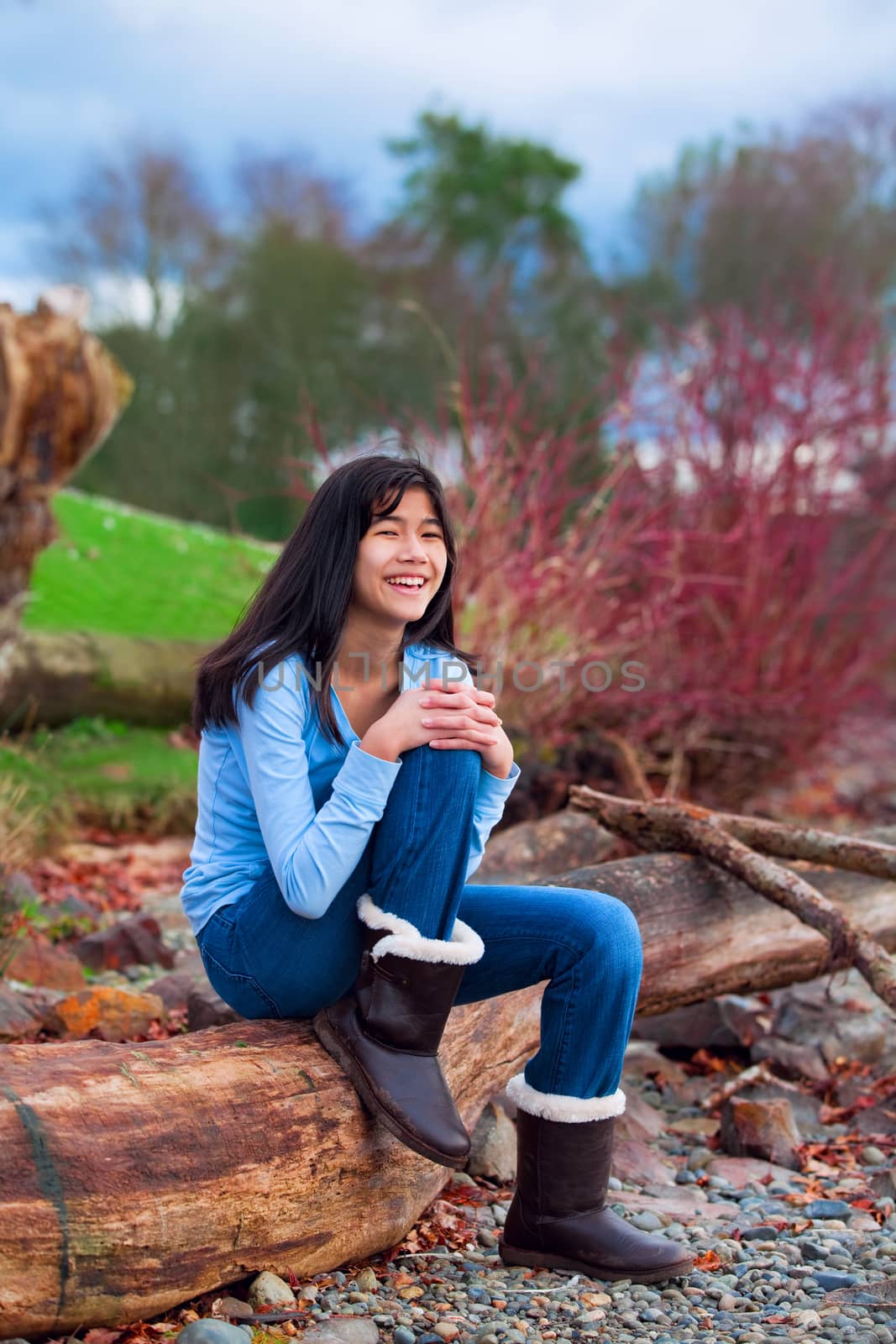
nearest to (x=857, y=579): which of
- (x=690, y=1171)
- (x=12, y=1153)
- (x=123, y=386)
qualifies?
(x=123, y=386)

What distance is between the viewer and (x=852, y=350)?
25.1ft

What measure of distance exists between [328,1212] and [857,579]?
943 centimetres

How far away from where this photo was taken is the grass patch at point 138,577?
7.42m

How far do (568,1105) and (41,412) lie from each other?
3.71 metres

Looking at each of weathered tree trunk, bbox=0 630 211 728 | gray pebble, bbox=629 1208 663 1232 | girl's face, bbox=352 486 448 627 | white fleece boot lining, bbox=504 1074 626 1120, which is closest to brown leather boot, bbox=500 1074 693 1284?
white fleece boot lining, bbox=504 1074 626 1120

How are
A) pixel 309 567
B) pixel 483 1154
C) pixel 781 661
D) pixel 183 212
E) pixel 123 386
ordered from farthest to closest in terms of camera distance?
pixel 183 212 < pixel 781 661 < pixel 123 386 < pixel 483 1154 < pixel 309 567

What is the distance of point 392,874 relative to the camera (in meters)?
2.27

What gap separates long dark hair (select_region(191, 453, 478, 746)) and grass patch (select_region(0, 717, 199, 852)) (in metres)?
3.19

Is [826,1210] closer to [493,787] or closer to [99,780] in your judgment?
[493,787]

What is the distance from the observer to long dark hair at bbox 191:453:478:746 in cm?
237

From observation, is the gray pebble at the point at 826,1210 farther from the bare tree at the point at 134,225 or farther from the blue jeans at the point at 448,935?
the bare tree at the point at 134,225

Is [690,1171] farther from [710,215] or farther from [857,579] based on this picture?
[710,215]

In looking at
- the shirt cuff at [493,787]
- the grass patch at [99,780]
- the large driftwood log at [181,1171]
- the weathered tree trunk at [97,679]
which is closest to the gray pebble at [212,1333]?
the large driftwood log at [181,1171]

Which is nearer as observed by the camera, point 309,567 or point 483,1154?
point 309,567
